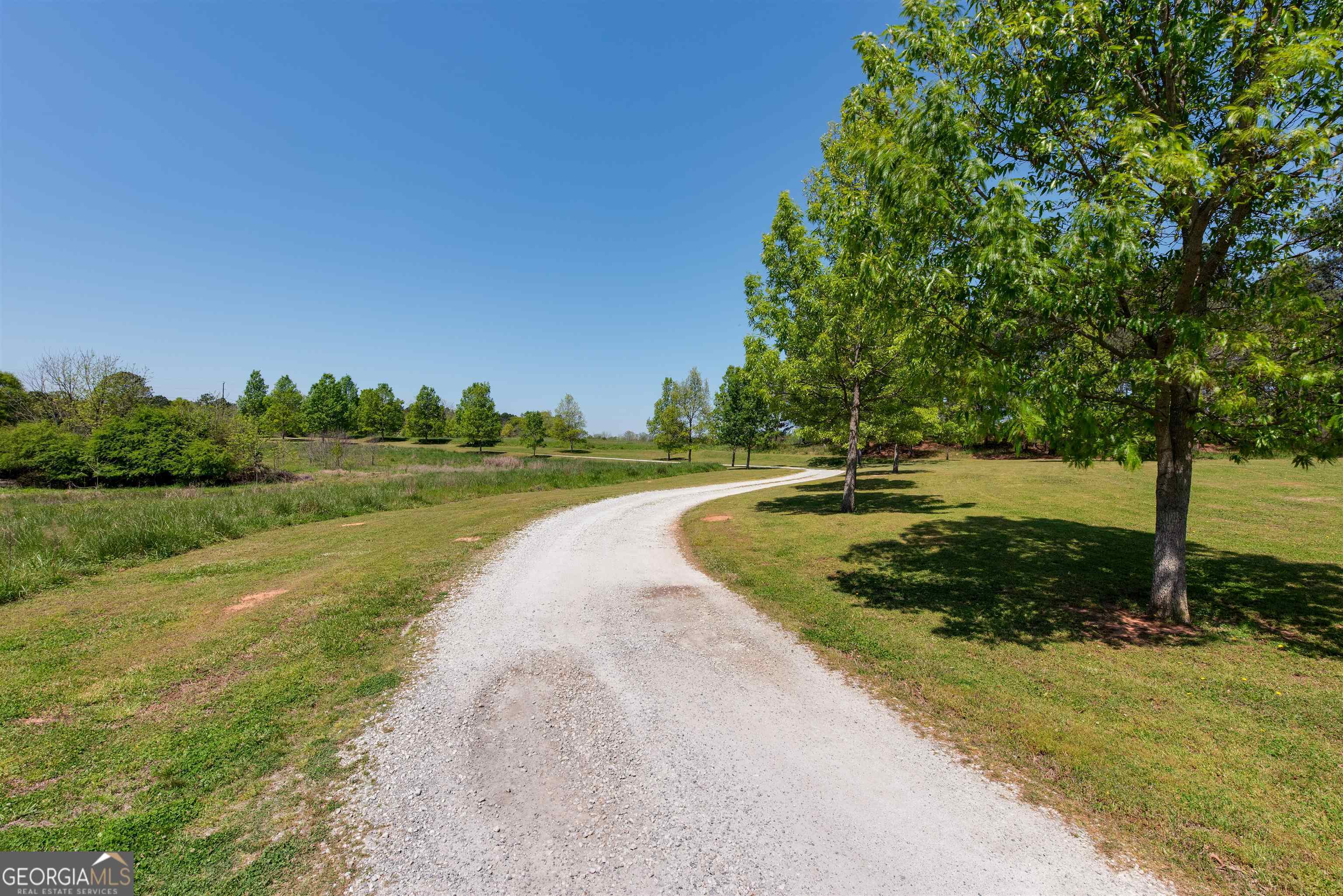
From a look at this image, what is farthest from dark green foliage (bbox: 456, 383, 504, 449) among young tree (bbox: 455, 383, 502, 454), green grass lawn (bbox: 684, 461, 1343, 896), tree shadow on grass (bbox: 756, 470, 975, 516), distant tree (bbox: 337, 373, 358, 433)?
green grass lawn (bbox: 684, 461, 1343, 896)

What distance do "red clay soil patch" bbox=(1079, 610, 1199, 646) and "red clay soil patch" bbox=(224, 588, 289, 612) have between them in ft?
45.0

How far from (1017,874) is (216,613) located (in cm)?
1126

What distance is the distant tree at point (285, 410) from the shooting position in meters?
63.1

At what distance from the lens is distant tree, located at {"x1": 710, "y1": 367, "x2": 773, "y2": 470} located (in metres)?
44.9

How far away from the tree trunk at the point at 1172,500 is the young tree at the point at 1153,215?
3 cm

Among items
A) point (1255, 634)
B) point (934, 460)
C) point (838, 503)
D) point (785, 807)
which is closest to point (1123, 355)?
point (1255, 634)

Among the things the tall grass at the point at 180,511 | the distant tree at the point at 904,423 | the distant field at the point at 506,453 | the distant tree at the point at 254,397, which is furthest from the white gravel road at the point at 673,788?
the distant tree at the point at 254,397

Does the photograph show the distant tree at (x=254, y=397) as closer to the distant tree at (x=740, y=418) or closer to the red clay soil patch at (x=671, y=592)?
the distant tree at (x=740, y=418)

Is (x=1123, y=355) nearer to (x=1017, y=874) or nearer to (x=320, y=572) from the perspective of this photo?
(x=1017, y=874)

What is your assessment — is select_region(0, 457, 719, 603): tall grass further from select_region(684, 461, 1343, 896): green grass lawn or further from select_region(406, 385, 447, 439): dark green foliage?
select_region(406, 385, 447, 439): dark green foliage

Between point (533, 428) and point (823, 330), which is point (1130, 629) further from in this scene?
point (533, 428)

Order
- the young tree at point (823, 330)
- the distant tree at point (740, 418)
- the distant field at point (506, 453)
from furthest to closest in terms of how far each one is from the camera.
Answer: the distant field at point (506, 453)
the distant tree at point (740, 418)
the young tree at point (823, 330)

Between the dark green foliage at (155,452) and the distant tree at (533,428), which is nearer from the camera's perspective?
the dark green foliage at (155,452)

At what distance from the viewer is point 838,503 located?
19.2 m
